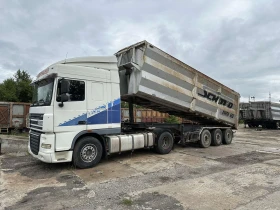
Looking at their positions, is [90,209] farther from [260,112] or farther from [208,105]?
[260,112]

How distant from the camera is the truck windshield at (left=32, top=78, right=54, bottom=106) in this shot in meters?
6.40

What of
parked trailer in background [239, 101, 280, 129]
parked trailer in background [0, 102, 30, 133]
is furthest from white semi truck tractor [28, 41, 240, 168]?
parked trailer in background [239, 101, 280, 129]

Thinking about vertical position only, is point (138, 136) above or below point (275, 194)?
above

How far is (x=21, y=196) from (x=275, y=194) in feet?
16.3

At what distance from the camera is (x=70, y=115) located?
6480 mm

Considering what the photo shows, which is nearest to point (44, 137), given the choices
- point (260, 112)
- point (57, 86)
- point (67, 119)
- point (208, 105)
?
point (67, 119)

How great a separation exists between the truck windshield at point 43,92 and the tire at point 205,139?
6765 millimetres

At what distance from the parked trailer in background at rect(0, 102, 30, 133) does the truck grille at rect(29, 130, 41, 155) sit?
8.51m

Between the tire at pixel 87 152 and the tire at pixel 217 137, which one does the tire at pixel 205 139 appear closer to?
the tire at pixel 217 137

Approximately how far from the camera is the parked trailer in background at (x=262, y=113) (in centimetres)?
2358

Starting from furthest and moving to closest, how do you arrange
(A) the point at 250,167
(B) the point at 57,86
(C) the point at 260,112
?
(C) the point at 260,112 < (A) the point at 250,167 < (B) the point at 57,86

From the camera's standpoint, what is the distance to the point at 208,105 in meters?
10.1

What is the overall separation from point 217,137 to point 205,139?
2.76 feet

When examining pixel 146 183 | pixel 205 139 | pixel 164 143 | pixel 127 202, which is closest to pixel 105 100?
pixel 146 183
